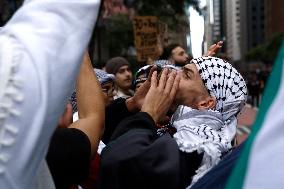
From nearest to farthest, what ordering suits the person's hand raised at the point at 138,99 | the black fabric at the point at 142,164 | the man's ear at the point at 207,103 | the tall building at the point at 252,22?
the black fabric at the point at 142,164, the man's ear at the point at 207,103, the person's hand raised at the point at 138,99, the tall building at the point at 252,22

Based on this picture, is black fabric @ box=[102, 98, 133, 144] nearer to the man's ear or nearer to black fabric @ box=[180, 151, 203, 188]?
the man's ear

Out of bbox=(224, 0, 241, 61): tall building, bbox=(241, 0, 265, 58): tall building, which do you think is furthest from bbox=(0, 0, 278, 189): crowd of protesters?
bbox=(224, 0, 241, 61): tall building

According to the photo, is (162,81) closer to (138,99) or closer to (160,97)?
(160,97)

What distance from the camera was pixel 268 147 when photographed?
1.00 m

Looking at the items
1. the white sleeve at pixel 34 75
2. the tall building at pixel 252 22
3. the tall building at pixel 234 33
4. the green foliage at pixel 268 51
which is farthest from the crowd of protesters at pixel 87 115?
the tall building at pixel 234 33

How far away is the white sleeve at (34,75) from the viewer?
4.04 feet

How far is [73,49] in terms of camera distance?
1.28 m

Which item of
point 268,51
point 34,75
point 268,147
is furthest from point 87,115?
point 268,51

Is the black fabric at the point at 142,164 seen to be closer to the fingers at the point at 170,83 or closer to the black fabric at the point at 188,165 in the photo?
the black fabric at the point at 188,165

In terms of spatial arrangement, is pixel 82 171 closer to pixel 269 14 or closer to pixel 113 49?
pixel 113 49

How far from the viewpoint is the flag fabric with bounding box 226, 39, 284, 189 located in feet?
3.25

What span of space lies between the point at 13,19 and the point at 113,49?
1784 inches

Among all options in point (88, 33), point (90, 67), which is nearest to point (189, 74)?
point (90, 67)

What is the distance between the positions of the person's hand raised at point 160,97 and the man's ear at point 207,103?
26cm
